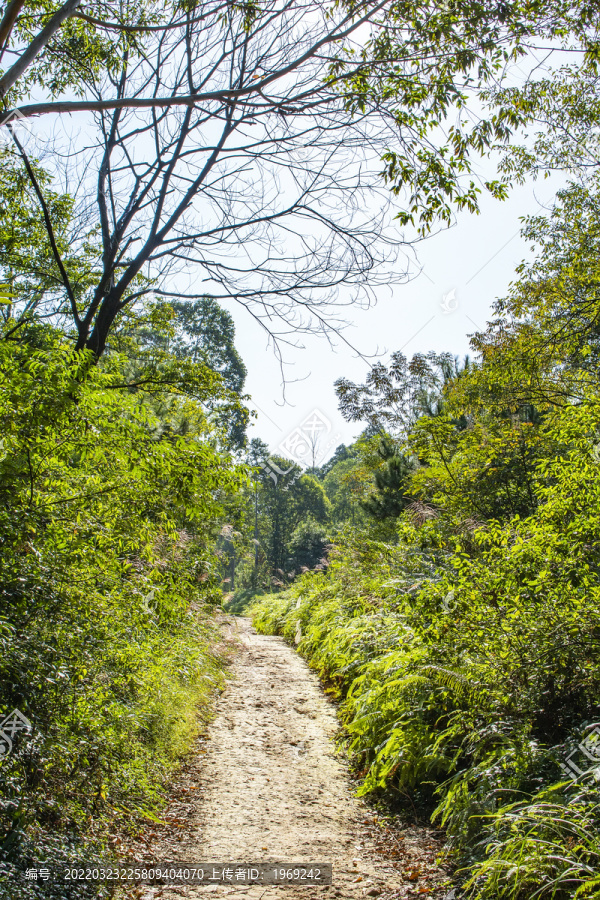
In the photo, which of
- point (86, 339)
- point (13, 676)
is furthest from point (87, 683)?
point (86, 339)

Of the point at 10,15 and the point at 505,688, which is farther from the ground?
the point at 10,15

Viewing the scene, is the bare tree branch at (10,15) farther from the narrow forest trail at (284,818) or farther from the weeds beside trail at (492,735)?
the narrow forest trail at (284,818)

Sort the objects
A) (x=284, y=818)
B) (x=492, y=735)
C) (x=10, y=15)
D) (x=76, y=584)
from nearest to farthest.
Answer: (x=10, y=15)
(x=76, y=584)
(x=492, y=735)
(x=284, y=818)

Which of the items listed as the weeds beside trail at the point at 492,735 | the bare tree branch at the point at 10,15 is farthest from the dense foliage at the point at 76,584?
the weeds beside trail at the point at 492,735

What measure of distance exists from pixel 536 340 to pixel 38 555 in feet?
24.8

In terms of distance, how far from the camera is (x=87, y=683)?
328cm

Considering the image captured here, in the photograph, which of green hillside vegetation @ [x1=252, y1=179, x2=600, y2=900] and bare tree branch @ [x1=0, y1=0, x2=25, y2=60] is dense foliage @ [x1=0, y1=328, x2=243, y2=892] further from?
green hillside vegetation @ [x1=252, y1=179, x2=600, y2=900]

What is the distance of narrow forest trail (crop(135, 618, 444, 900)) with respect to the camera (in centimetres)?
328

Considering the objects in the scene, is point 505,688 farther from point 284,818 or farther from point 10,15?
point 10,15

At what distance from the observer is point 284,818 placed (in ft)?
13.7

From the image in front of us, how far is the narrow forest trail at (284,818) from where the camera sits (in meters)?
3.28

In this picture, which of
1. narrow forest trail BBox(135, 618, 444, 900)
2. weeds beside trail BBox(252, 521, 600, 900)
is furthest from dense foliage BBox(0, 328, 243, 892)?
weeds beside trail BBox(252, 521, 600, 900)

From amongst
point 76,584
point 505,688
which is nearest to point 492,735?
point 505,688

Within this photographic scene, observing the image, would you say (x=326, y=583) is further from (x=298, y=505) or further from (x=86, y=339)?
(x=298, y=505)
